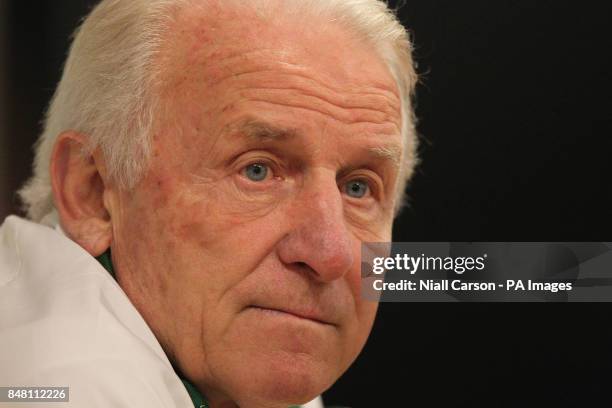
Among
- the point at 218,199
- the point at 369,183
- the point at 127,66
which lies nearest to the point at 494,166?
the point at 369,183

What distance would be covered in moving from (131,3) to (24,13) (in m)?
0.81

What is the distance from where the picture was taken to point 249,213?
163 cm

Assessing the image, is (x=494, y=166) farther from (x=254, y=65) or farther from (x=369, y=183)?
(x=254, y=65)

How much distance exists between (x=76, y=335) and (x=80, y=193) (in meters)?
0.41

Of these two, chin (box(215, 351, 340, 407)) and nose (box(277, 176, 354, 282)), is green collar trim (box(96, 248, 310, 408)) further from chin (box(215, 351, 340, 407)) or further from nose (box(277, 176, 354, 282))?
nose (box(277, 176, 354, 282))

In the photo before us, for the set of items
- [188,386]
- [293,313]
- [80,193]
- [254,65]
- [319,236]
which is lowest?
[188,386]

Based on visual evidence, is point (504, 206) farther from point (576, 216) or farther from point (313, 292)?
point (313, 292)

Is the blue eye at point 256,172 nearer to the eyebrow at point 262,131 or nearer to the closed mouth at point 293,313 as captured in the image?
the eyebrow at point 262,131

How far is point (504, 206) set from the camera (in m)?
2.20

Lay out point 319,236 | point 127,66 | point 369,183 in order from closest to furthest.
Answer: point 319,236 < point 127,66 < point 369,183

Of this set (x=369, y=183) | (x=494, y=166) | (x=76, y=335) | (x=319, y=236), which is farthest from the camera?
(x=494, y=166)

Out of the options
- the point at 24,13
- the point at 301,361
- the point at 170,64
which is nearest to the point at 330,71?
the point at 170,64

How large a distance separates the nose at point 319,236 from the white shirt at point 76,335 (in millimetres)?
322

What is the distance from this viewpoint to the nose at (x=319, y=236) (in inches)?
63.1
